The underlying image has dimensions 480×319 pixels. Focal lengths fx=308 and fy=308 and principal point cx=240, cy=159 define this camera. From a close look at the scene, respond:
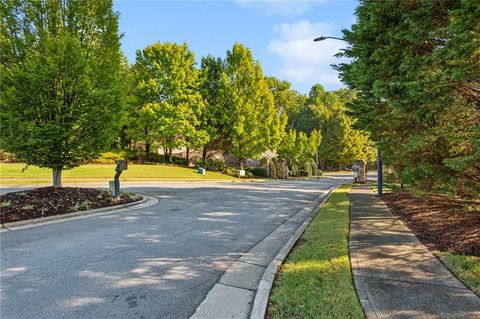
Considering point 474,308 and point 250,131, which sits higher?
point 250,131

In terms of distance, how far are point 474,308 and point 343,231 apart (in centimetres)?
360

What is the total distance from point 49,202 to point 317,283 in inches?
332

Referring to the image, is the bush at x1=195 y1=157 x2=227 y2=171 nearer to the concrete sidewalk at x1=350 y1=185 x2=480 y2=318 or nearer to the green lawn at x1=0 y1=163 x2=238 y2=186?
the green lawn at x1=0 y1=163 x2=238 y2=186

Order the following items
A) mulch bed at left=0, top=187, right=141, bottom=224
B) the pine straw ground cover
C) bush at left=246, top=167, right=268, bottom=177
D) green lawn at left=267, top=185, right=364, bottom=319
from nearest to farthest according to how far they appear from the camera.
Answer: green lawn at left=267, top=185, right=364, bottom=319
the pine straw ground cover
mulch bed at left=0, top=187, right=141, bottom=224
bush at left=246, top=167, right=268, bottom=177

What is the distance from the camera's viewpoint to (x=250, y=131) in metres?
33.8

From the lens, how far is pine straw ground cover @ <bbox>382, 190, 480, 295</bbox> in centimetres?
463

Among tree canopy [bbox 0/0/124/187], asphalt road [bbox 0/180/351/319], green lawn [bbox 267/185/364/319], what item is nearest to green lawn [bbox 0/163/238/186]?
tree canopy [bbox 0/0/124/187]

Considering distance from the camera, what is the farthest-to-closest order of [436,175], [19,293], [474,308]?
[436,175] < [19,293] < [474,308]

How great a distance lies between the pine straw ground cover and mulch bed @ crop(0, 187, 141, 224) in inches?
361

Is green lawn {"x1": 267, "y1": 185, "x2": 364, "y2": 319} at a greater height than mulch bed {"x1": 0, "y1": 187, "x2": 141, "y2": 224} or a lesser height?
lesser

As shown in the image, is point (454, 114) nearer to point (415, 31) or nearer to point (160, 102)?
point (415, 31)

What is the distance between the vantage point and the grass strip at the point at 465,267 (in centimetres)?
408

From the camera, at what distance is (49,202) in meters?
9.20

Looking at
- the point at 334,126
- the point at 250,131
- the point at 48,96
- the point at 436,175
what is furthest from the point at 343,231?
the point at 334,126
